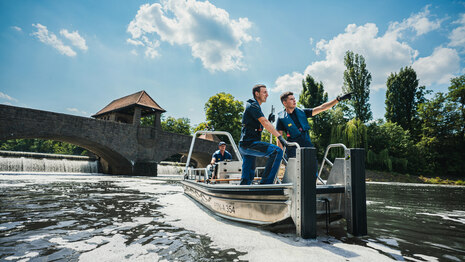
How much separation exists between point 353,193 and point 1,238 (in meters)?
4.22

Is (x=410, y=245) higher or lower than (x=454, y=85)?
lower

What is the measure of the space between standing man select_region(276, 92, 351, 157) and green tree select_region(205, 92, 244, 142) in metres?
34.2

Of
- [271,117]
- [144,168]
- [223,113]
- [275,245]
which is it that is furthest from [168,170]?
[275,245]

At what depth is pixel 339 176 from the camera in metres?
3.32

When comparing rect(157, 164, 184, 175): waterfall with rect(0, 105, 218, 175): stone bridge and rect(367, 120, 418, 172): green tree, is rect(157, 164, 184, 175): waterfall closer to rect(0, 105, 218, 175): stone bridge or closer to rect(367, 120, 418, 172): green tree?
rect(0, 105, 218, 175): stone bridge

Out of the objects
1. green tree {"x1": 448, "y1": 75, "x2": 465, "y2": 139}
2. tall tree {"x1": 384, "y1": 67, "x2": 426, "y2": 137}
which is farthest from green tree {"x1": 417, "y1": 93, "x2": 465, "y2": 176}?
tall tree {"x1": 384, "y1": 67, "x2": 426, "y2": 137}

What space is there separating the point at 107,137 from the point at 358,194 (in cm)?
2177

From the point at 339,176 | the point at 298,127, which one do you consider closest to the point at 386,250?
the point at 339,176

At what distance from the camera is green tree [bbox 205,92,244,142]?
38.5 meters

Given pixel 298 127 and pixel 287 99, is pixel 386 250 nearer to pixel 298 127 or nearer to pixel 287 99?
pixel 298 127

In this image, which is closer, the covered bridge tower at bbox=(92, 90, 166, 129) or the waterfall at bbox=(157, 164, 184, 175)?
the covered bridge tower at bbox=(92, 90, 166, 129)

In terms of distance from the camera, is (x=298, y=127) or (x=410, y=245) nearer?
(x=410, y=245)

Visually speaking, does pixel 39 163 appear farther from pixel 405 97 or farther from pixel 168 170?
pixel 405 97

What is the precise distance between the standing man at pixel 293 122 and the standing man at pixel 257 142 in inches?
17.7
